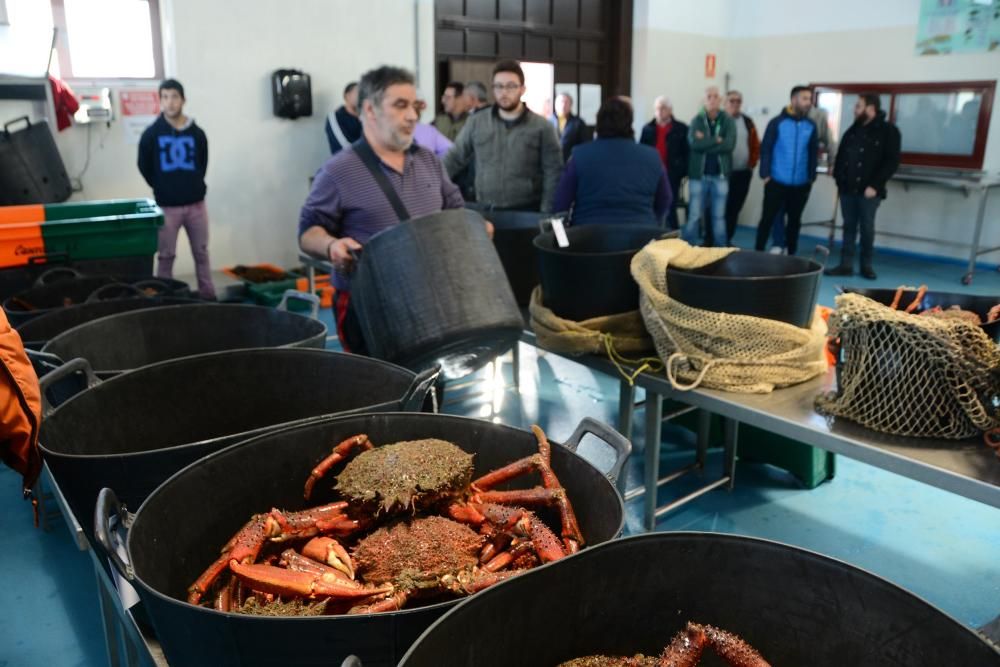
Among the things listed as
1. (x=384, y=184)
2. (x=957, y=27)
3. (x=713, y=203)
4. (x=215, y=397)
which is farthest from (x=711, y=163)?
(x=215, y=397)

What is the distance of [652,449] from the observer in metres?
2.58

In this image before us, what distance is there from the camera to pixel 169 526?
99 cm

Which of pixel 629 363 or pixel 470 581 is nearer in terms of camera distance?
pixel 470 581

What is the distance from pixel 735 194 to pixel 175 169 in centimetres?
530

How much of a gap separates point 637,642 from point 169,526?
60 centimetres

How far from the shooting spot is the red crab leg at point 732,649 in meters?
0.83

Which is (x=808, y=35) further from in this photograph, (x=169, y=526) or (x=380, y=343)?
(x=169, y=526)

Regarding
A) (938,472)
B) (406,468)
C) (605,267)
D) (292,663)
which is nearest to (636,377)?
(605,267)

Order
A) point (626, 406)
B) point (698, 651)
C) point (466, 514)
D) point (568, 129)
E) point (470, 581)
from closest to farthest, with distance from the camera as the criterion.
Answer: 1. point (698, 651)
2. point (470, 581)
3. point (466, 514)
4. point (626, 406)
5. point (568, 129)

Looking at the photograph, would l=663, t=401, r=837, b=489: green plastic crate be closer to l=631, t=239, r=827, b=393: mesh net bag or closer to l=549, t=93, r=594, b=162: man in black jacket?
l=631, t=239, r=827, b=393: mesh net bag

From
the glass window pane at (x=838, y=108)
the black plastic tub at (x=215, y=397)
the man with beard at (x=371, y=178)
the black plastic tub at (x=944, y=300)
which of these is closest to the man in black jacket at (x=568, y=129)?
the glass window pane at (x=838, y=108)

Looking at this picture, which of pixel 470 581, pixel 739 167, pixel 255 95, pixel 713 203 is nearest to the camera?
pixel 470 581

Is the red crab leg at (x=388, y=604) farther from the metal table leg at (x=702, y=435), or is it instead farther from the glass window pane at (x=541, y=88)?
the glass window pane at (x=541, y=88)

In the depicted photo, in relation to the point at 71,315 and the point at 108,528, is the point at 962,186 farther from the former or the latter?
the point at 108,528
